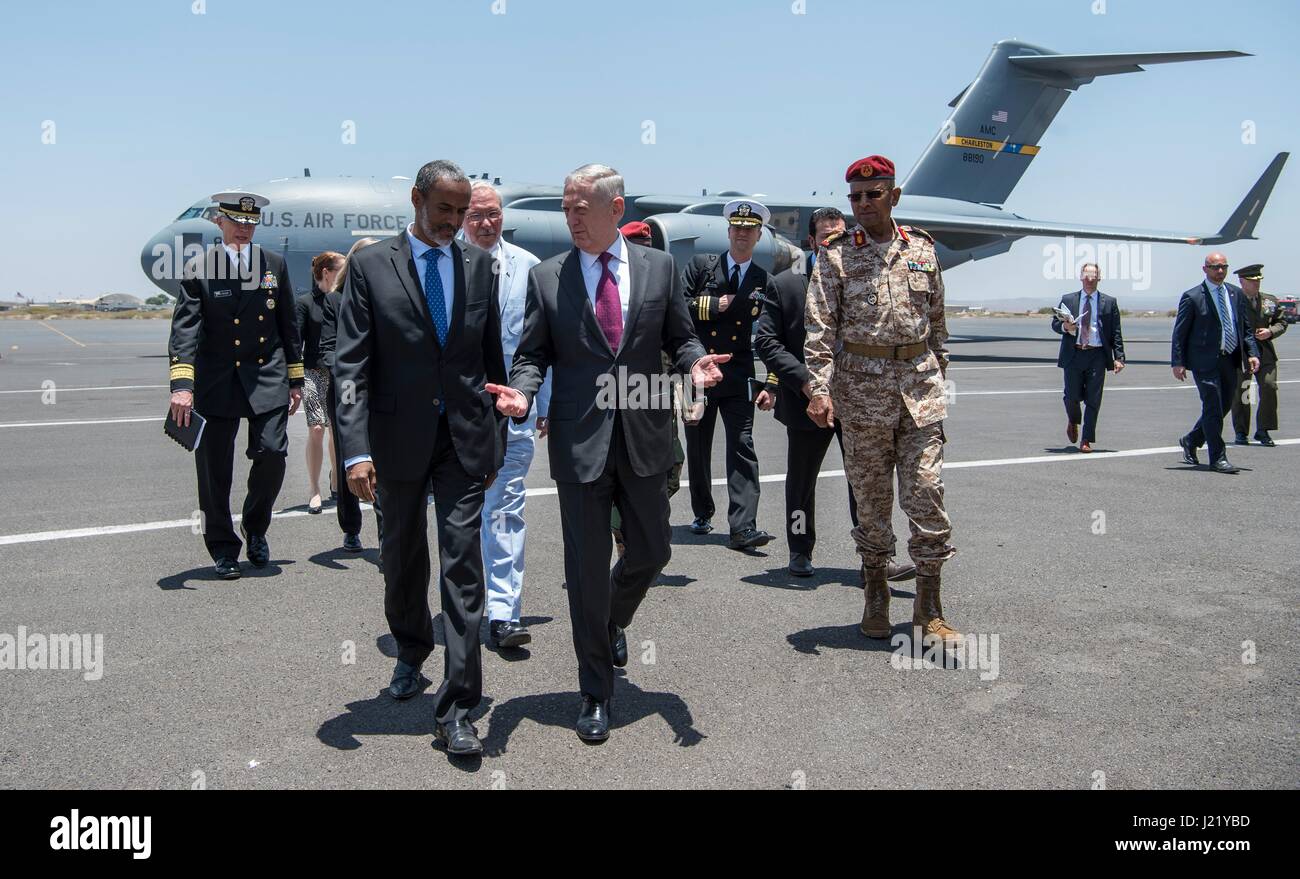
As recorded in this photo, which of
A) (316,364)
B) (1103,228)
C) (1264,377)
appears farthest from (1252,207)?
(316,364)

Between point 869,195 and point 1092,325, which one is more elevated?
point 869,195

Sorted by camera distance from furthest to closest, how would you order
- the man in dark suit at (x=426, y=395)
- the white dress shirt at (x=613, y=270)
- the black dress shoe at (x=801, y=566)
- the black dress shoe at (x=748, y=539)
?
the black dress shoe at (x=748, y=539), the black dress shoe at (x=801, y=566), the white dress shirt at (x=613, y=270), the man in dark suit at (x=426, y=395)

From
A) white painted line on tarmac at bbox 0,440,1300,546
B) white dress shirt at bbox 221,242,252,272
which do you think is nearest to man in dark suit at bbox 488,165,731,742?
white dress shirt at bbox 221,242,252,272

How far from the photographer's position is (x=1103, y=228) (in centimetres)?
2950

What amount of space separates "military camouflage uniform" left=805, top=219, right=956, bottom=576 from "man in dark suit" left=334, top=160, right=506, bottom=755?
1704 millimetres

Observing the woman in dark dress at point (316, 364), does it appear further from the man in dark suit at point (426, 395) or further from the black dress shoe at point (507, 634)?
the man in dark suit at point (426, 395)

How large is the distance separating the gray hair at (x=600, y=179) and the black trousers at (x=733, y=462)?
8.55ft

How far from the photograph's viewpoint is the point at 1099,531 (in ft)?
22.7

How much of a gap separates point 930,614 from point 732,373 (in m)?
2.58

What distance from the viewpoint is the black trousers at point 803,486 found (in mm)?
6008

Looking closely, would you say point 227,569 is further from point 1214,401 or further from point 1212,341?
point 1212,341

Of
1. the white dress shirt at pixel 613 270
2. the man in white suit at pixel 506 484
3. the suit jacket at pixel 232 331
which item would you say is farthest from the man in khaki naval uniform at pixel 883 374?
the suit jacket at pixel 232 331
